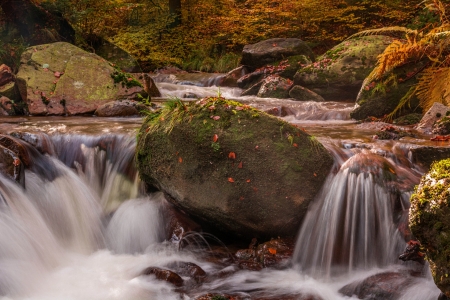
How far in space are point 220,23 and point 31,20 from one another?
7530mm

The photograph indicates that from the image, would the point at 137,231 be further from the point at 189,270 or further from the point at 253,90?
the point at 253,90

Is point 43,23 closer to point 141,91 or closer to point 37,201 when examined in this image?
point 141,91

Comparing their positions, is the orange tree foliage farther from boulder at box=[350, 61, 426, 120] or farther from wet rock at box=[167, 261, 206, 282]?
wet rock at box=[167, 261, 206, 282]

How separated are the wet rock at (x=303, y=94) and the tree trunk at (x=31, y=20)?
6.31m

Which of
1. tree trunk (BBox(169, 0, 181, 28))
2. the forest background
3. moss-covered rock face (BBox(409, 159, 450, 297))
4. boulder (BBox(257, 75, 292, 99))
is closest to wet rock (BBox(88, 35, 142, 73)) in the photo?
the forest background

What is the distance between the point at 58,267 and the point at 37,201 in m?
0.93

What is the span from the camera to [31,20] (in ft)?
35.8

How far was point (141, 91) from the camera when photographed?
350 inches

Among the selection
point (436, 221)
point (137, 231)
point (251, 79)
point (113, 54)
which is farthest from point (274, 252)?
point (113, 54)

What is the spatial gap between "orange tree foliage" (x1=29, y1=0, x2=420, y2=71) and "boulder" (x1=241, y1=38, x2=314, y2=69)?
2.16m

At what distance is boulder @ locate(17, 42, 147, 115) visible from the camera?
27.4ft

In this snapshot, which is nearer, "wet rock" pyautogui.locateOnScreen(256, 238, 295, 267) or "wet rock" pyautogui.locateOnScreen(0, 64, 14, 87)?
"wet rock" pyautogui.locateOnScreen(256, 238, 295, 267)

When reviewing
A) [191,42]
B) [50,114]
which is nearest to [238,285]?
[50,114]


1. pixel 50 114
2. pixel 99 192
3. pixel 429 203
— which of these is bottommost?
pixel 99 192
